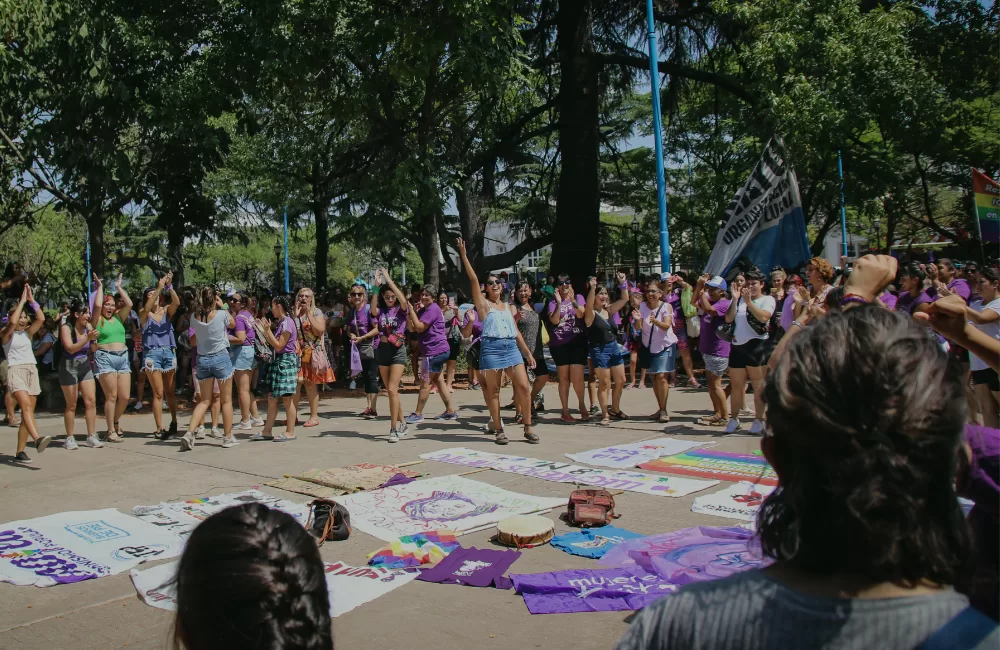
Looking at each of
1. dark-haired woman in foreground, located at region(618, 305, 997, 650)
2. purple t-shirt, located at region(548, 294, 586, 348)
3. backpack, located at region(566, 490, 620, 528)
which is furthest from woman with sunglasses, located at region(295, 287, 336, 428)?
dark-haired woman in foreground, located at region(618, 305, 997, 650)

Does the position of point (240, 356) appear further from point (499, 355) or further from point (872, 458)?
point (872, 458)

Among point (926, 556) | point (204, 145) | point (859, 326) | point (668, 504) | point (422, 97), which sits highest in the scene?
point (422, 97)

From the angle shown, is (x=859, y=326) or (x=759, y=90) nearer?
(x=859, y=326)

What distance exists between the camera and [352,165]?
60.6 feet

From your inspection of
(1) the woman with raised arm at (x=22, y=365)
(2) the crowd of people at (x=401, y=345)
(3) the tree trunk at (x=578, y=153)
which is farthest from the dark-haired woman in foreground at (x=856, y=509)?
(3) the tree trunk at (x=578, y=153)

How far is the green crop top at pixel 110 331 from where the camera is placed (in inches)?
392

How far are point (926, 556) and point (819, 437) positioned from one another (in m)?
0.22

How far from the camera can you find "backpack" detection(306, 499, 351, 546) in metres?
5.95

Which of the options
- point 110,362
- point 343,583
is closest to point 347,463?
point 110,362

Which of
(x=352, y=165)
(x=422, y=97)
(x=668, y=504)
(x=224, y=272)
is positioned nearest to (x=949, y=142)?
(x=422, y=97)

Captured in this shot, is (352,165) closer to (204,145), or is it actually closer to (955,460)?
(204,145)

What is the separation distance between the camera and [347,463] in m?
8.86

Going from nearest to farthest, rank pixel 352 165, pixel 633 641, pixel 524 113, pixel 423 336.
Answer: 1. pixel 633 641
2. pixel 423 336
3. pixel 352 165
4. pixel 524 113

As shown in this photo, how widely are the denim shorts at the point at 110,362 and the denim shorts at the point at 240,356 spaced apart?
127 centimetres
